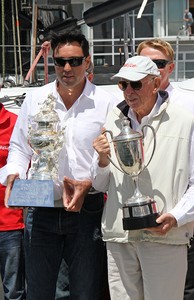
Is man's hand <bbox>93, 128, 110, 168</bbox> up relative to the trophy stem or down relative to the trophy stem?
up

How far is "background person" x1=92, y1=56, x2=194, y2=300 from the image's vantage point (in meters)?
2.22

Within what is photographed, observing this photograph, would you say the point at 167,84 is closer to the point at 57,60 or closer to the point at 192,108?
the point at 192,108

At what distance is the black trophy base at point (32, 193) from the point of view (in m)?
2.41

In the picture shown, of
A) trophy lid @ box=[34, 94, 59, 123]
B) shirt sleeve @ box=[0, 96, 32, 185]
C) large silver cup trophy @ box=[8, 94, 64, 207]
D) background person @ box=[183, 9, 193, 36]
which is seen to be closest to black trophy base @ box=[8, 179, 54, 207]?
large silver cup trophy @ box=[8, 94, 64, 207]

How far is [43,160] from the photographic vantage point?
2.56 meters

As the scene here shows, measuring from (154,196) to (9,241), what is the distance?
99 cm

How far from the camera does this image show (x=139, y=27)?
16438 millimetres

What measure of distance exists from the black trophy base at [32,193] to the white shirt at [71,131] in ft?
0.28

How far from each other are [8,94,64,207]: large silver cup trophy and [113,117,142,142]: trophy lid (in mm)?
351

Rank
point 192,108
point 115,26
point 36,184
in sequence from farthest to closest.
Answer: point 115,26, point 192,108, point 36,184

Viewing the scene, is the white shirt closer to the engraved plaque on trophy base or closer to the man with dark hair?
the man with dark hair

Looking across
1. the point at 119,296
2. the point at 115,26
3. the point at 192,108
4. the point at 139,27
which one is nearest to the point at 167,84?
the point at 192,108

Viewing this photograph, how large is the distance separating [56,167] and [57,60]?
44 centimetres

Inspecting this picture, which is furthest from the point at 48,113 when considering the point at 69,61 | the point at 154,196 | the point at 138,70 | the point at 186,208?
the point at 186,208
